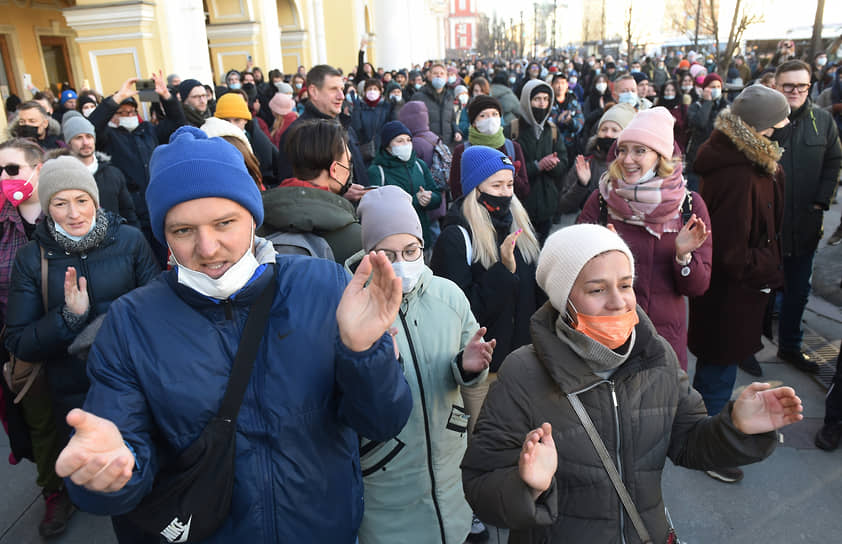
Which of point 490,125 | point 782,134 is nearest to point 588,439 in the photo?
point 782,134

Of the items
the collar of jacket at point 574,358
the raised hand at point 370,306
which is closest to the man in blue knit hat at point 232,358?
the raised hand at point 370,306

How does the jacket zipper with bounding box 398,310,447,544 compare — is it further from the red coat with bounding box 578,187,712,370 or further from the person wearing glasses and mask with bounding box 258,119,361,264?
the red coat with bounding box 578,187,712,370

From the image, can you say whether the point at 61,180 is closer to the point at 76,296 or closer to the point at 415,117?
the point at 76,296

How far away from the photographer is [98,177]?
4598 millimetres

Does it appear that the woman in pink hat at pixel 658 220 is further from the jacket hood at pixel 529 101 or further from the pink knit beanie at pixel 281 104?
the pink knit beanie at pixel 281 104

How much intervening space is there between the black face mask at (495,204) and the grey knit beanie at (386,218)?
0.79m

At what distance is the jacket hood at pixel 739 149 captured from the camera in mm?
3332

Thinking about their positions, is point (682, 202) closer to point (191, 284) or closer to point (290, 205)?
point (290, 205)

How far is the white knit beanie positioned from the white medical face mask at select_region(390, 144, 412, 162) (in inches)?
128

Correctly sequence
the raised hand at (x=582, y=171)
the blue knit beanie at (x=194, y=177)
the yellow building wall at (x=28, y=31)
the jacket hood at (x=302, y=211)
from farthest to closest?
the yellow building wall at (x=28, y=31), the raised hand at (x=582, y=171), the jacket hood at (x=302, y=211), the blue knit beanie at (x=194, y=177)

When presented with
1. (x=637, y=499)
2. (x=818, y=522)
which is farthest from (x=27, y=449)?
(x=818, y=522)

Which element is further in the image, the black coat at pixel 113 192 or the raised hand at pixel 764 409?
the black coat at pixel 113 192

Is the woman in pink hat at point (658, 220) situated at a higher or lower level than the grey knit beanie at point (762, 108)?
lower

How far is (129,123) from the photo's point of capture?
5793mm
